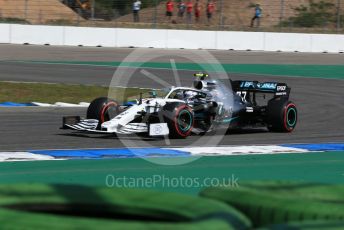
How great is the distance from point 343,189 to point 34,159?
6232 mm

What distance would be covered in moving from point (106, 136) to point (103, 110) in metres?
0.47

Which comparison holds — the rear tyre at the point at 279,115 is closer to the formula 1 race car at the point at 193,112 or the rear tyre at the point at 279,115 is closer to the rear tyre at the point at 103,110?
the formula 1 race car at the point at 193,112

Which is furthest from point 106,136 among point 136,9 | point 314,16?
point 314,16

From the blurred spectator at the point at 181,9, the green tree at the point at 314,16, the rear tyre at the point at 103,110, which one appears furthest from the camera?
the blurred spectator at the point at 181,9

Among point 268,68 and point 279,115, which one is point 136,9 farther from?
point 279,115

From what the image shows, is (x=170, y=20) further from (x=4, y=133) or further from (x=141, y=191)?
(x=141, y=191)

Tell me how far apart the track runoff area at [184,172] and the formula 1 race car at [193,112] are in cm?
22

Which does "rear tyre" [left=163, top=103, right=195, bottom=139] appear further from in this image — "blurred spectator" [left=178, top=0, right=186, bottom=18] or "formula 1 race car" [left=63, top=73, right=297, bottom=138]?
"blurred spectator" [left=178, top=0, right=186, bottom=18]

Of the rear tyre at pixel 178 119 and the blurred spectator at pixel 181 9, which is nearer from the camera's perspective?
the rear tyre at pixel 178 119

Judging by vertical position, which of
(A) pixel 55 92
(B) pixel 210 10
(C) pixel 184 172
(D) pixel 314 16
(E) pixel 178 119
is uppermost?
(B) pixel 210 10

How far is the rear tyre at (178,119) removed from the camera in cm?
1210

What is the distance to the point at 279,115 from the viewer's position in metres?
13.7

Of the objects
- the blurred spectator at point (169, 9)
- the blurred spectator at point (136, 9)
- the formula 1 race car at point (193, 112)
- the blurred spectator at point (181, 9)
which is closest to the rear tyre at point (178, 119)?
the formula 1 race car at point (193, 112)

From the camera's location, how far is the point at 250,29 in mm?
36469
